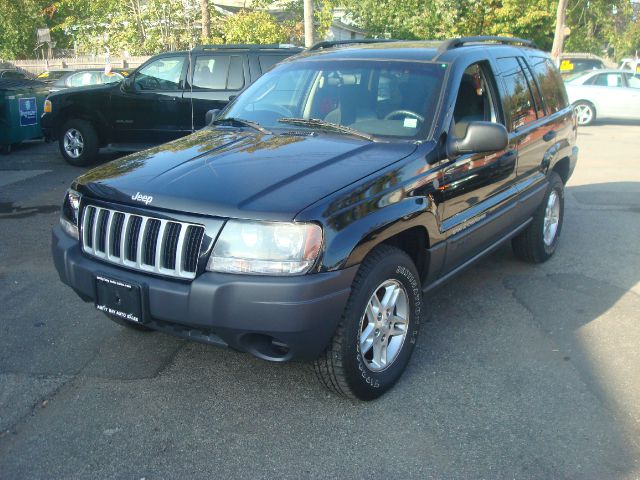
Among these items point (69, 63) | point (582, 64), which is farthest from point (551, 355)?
point (69, 63)

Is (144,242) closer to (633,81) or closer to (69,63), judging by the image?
(633,81)

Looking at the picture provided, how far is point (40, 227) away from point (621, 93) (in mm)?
15792

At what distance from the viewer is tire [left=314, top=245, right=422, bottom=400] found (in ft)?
10.5

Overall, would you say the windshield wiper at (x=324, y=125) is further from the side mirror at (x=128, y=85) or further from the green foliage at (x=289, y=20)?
the green foliage at (x=289, y=20)

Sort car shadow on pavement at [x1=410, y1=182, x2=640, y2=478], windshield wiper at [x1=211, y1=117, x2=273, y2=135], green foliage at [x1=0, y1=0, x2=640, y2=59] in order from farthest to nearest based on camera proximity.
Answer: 1. green foliage at [x1=0, y1=0, x2=640, y2=59]
2. windshield wiper at [x1=211, y1=117, x2=273, y2=135]
3. car shadow on pavement at [x1=410, y1=182, x2=640, y2=478]

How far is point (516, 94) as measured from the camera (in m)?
4.97

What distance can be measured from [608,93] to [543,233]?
13.9 m

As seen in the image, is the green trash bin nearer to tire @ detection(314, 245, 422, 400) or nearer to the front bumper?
the front bumper

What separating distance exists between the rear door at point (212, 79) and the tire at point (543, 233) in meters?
5.75

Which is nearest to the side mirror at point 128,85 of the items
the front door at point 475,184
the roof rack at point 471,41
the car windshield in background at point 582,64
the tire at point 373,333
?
the roof rack at point 471,41

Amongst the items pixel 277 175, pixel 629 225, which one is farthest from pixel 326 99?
pixel 629 225

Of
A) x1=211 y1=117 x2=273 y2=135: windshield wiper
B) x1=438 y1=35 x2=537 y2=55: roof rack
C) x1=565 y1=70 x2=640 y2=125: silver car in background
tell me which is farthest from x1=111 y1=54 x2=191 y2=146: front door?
x1=565 y1=70 x2=640 y2=125: silver car in background

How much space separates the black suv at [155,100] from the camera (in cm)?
1017

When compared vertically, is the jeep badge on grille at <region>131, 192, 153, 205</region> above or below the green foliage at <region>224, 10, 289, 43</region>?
below
